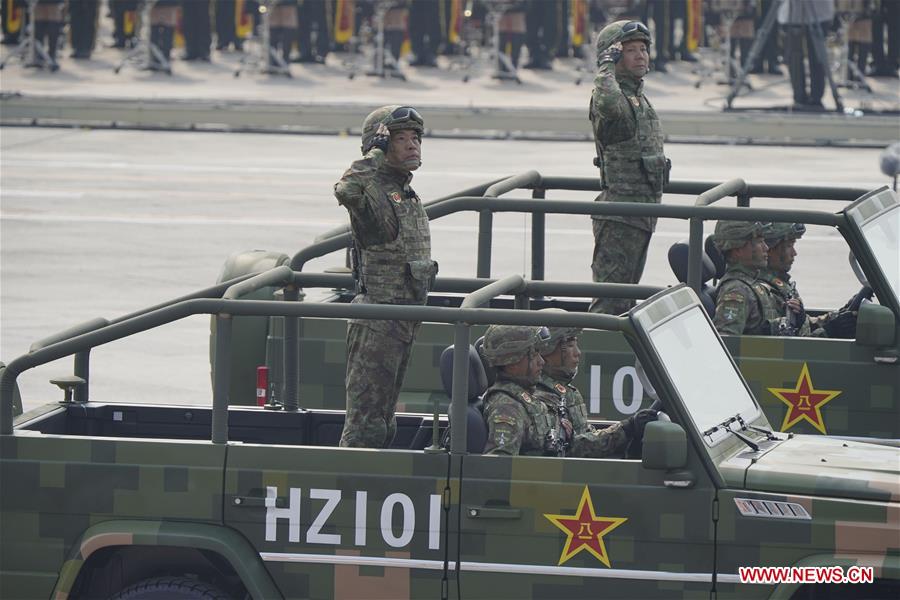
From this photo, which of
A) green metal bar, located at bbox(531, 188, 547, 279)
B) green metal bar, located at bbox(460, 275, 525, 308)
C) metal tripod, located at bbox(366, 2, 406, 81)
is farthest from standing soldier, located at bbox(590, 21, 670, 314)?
metal tripod, located at bbox(366, 2, 406, 81)

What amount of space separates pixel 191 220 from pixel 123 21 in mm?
16092

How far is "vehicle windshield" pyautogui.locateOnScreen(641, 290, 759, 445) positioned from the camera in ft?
21.1

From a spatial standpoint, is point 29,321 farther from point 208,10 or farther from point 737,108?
point 208,10

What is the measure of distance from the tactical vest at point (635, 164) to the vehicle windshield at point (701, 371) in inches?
127

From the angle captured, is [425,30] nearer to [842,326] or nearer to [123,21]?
[123,21]

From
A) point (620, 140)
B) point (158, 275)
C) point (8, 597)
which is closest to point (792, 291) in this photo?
point (620, 140)

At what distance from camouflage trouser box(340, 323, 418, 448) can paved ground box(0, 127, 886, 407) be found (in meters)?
5.14

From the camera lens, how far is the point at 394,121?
23.3 feet

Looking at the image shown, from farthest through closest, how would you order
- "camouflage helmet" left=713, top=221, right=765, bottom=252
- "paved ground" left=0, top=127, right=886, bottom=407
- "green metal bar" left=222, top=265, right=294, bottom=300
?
"paved ground" left=0, top=127, right=886, bottom=407
"camouflage helmet" left=713, top=221, right=765, bottom=252
"green metal bar" left=222, top=265, right=294, bottom=300

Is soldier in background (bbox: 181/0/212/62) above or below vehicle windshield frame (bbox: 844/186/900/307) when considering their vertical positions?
below

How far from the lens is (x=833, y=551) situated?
609cm

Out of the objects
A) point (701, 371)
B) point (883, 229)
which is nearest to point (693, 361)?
point (701, 371)

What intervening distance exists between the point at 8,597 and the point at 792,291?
16.0ft

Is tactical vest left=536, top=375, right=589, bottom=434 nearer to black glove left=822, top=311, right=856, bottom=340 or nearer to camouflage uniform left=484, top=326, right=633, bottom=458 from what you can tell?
camouflage uniform left=484, top=326, right=633, bottom=458
